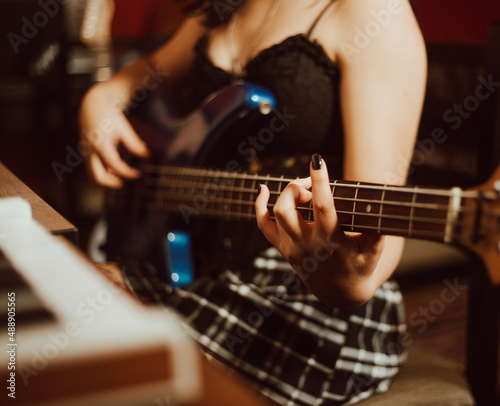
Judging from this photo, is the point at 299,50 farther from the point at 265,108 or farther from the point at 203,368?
the point at 203,368

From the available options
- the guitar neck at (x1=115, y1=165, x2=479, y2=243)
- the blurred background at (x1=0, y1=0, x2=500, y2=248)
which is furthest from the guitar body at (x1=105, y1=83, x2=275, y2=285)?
the blurred background at (x1=0, y1=0, x2=500, y2=248)

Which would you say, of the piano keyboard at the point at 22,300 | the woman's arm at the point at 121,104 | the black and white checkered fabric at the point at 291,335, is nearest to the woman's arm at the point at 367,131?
the black and white checkered fabric at the point at 291,335

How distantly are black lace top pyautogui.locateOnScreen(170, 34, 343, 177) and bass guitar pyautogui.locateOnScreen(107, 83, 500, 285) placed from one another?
0.08ft

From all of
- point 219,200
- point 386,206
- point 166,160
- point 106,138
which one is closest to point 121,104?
point 106,138

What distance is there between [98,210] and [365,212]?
52.7 inches

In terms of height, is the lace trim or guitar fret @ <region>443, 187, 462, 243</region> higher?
the lace trim

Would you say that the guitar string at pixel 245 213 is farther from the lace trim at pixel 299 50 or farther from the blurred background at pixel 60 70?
the blurred background at pixel 60 70

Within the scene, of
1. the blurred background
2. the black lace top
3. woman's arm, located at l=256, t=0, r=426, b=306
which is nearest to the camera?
woman's arm, located at l=256, t=0, r=426, b=306

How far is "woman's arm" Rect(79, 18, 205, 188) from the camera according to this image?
3.14ft

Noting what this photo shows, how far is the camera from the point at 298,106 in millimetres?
669

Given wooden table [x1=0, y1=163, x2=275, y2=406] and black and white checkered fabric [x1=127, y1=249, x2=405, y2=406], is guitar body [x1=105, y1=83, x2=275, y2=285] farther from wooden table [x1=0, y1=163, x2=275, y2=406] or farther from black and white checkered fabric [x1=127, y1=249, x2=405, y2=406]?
wooden table [x1=0, y1=163, x2=275, y2=406]

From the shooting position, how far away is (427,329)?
1.58m

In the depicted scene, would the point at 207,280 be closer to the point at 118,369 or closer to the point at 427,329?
the point at 118,369

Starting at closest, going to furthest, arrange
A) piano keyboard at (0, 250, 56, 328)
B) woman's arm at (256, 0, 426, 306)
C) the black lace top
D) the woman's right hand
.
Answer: piano keyboard at (0, 250, 56, 328)
woman's arm at (256, 0, 426, 306)
the black lace top
the woman's right hand
